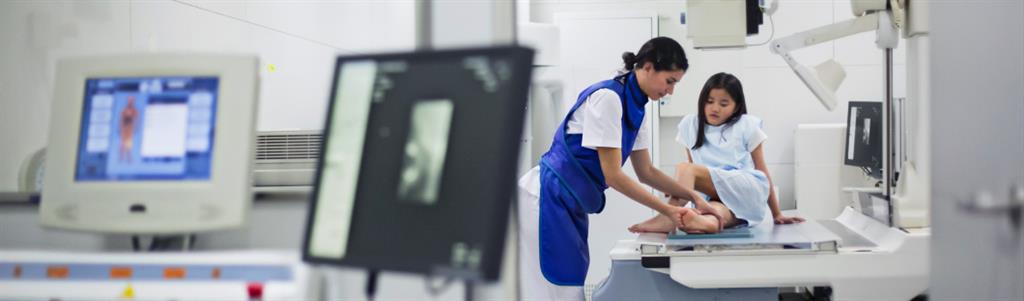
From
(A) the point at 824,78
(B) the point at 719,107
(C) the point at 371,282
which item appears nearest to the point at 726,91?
(B) the point at 719,107

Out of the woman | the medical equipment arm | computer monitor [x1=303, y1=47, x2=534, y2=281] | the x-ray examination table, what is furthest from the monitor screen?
the medical equipment arm

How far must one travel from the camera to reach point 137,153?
133cm

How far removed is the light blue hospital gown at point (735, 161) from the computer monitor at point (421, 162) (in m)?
1.92

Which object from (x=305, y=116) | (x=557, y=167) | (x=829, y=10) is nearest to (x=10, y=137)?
(x=305, y=116)

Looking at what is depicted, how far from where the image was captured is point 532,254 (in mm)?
2908

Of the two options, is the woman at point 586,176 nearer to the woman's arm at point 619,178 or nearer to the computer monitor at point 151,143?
the woman's arm at point 619,178

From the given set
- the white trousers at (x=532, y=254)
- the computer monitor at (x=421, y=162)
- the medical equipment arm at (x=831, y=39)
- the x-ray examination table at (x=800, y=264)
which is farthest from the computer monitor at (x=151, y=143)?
the medical equipment arm at (x=831, y=39)

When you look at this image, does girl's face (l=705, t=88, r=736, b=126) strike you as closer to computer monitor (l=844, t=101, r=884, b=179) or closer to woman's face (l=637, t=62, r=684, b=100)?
computer monitor (l=844, t=101, r=884, b=179)

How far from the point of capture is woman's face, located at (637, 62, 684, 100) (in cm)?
266

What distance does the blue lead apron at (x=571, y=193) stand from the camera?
273 centimetres

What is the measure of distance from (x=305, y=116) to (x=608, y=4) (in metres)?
3.27

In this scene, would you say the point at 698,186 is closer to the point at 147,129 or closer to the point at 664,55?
the point at 664,55

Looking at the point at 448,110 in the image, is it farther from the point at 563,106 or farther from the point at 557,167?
the point at 563,106

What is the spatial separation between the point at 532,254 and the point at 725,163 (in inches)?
47.5
